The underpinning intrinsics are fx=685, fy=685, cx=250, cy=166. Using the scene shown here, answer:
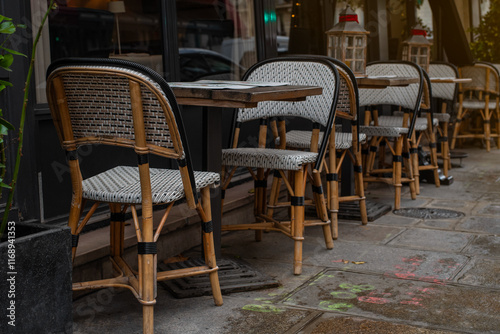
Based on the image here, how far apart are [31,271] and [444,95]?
582cm

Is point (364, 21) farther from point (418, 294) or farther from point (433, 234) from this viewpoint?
point (418, 294)

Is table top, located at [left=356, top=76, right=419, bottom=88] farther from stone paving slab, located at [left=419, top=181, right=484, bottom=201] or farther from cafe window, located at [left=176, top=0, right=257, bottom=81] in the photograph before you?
stone paving slab, located at [left=419, top=181, right=484, bottom=201]

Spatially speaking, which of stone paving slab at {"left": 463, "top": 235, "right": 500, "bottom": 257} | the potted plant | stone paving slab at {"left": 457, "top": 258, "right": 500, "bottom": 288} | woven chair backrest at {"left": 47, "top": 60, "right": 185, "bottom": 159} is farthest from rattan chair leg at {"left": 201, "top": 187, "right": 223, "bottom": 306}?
stone paving slab at {"left": 463, "top": 235, "right": 500, "bottom": 257}

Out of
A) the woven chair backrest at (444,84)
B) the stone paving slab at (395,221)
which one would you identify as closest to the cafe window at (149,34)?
the stone paving slab at (395,221)

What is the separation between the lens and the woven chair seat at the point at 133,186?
8.51ft

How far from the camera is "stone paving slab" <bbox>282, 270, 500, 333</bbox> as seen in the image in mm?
2781

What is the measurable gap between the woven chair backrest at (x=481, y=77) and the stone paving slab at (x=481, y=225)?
399 cm

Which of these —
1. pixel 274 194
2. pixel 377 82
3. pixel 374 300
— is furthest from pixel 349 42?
pixel 374 300

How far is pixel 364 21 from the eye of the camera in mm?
7691

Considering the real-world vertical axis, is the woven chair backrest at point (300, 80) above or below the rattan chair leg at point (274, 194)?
above

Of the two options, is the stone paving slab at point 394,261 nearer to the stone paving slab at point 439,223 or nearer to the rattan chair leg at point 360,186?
the rattan chair leg at point 360,186

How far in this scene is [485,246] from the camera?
3.97 meters

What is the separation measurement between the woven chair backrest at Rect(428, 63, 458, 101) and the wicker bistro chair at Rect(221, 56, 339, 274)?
3.67 meters

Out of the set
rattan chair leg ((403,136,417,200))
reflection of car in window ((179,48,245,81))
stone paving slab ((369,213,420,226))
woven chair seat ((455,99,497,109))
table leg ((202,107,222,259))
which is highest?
reflection of car in window ((179,48,245,81))
